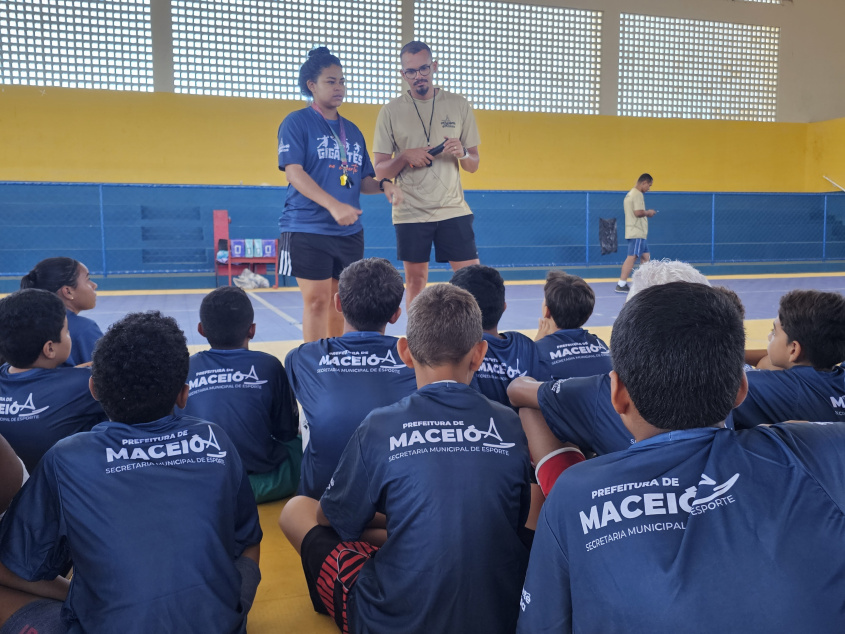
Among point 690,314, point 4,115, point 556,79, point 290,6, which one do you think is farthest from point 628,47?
point 690,314

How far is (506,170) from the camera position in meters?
14.3

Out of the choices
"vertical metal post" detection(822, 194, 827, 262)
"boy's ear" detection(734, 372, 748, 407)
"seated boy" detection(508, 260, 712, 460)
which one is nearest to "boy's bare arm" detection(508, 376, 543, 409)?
"seated boy" detection(508, 260, 712, 460)

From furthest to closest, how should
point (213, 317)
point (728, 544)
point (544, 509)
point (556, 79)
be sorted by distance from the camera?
point (556, 79), point (213, 317), point (544, 509), point (728, 544)

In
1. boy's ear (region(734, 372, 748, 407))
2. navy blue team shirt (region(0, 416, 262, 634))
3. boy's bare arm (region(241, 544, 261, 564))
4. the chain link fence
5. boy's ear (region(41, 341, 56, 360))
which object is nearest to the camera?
boy's ear (region(734, 372, 748, 407))

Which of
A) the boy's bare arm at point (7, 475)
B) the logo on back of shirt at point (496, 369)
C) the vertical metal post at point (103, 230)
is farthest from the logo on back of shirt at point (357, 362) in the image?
the vertical metal post at point (103, 230)

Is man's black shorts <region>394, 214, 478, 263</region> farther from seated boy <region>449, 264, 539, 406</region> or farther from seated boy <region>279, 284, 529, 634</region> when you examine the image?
seated boy <region>279, 284, 529, 634</region>

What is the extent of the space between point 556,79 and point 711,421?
15.3 meters

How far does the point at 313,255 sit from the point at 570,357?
6.04ft

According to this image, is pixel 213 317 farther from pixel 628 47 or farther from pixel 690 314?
pixel 628 47

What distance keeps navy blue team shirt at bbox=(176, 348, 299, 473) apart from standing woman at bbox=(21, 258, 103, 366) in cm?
81

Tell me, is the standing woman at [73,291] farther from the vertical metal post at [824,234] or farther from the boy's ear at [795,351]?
the vertical metal post at [824,234]

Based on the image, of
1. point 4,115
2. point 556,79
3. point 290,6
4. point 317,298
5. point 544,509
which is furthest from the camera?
point 556,79

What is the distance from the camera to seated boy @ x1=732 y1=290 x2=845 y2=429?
210 cm

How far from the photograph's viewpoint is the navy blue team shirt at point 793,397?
208 cm
